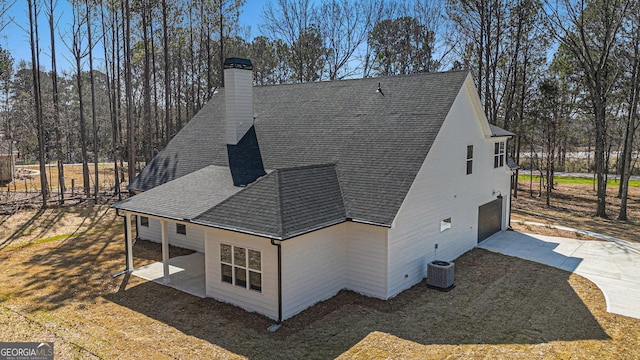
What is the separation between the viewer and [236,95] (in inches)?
637

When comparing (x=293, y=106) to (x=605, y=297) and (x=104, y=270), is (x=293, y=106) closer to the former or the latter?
(x=104, y=270)

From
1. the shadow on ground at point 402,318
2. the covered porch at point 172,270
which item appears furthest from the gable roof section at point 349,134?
the covered porch at point 172,270

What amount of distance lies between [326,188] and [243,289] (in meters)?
3.58

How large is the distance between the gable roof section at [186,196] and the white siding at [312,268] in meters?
3.14

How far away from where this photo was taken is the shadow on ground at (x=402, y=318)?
8.71m

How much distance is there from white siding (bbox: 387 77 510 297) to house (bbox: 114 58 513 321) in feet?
0.19

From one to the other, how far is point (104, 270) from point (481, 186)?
13.7m

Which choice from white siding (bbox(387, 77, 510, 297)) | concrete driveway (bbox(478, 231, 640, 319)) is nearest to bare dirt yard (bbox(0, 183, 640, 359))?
concrete driveway (bbox(478, 231, 640, 319))

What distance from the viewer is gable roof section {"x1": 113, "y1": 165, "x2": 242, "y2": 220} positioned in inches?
464

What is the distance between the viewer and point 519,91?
31.7m

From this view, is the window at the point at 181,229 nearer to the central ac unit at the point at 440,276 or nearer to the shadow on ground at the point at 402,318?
the shadow on ground at the point at 402,318

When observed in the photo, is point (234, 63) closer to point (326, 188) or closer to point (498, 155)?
point (326, 188)

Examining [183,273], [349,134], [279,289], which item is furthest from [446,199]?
[183,273]

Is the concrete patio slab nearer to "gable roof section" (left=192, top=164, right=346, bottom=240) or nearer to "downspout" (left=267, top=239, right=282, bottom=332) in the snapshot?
"gable roof section" (left=192, top=164, right=346, bottom=240)
